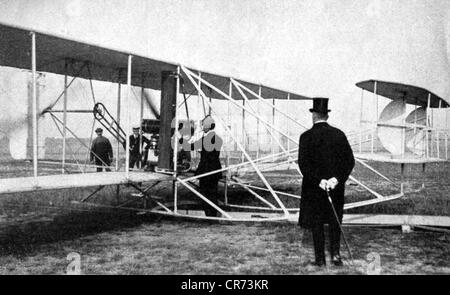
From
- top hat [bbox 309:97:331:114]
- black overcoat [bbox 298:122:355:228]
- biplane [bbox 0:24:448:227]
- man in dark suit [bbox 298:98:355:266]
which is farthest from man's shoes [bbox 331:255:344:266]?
top hat [bbox 309:97:331:114]

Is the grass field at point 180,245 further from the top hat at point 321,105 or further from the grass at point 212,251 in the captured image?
the top hat at point 321,105

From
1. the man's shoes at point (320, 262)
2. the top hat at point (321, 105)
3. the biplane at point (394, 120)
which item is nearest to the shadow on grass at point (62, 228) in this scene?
the man's shoes at point (320, 262)

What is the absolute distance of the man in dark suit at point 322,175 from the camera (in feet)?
17.1

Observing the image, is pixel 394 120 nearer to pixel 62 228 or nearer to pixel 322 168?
pixel 322 168

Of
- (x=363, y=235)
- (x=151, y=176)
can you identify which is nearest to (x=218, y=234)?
(x=151, y=176)

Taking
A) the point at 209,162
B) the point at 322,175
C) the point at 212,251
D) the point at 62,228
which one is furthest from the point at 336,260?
the point at 62,228

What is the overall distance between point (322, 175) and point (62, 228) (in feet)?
17.8

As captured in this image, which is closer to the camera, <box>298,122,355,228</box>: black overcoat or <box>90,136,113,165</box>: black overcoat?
<box>298,122,355,228</box>: black overcoat

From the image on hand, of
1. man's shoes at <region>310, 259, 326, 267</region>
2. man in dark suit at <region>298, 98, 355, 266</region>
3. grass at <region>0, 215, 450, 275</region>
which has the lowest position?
grass at <region>0, 215, 450, 275</region>

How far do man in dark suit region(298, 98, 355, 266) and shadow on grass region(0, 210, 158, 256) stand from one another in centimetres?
431

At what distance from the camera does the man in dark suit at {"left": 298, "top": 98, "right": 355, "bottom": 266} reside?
5.22 m

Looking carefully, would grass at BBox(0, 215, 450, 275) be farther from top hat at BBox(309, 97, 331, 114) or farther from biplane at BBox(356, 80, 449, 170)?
biplane at BBox(356, 80, 449, 170)

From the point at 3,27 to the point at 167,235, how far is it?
432cm

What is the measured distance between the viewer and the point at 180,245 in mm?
6898
